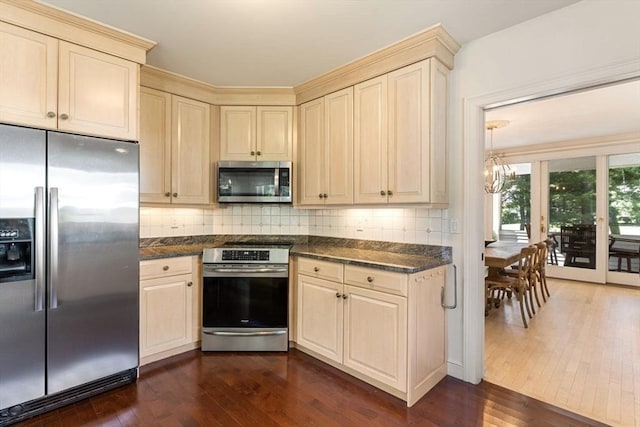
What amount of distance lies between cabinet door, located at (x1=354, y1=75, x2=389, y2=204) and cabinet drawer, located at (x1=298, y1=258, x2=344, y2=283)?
0.58m

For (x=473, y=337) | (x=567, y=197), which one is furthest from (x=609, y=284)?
(x=473, y=337)

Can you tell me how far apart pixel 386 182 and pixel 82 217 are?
211cm

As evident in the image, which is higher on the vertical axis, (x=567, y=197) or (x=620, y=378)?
(x=567, y=197)

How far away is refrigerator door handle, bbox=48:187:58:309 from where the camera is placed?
1.93 meters

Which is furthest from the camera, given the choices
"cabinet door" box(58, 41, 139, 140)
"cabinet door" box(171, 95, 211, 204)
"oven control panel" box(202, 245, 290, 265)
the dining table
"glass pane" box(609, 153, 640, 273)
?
"glass pane" box(609, 153, 640, 273)

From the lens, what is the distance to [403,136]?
2.37 metres

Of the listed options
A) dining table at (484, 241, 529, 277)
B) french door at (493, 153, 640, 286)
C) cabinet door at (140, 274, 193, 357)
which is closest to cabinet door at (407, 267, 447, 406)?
dining table at (484, 241, 529, 277)

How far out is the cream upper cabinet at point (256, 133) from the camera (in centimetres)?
319

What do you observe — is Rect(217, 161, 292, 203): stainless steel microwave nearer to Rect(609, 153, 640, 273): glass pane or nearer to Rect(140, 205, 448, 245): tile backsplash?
Rect(140, 205, 448, 245): tile backsplash

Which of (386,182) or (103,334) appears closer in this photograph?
(103,334)

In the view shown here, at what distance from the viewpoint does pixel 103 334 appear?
217cm

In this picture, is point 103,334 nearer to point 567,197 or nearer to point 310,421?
point 310,421

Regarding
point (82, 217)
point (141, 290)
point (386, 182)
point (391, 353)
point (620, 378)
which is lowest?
point (620, 378)

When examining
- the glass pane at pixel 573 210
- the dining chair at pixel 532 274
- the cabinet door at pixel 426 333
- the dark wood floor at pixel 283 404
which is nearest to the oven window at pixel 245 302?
the dark wood floor at pixel 283 404
